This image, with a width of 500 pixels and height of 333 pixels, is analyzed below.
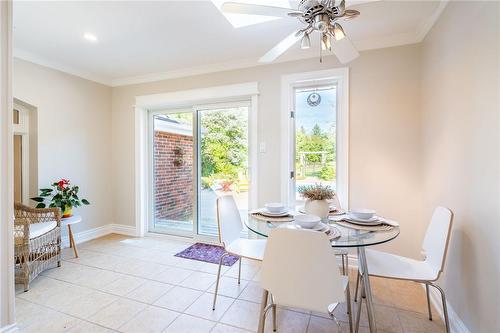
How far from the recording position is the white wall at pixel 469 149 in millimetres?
1281

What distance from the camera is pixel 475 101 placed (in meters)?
1.46

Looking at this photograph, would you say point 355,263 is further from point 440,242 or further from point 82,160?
point 82,160

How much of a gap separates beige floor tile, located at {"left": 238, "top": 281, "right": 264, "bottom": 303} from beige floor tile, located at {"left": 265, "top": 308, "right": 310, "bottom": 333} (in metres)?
0.23

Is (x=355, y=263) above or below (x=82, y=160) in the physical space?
below

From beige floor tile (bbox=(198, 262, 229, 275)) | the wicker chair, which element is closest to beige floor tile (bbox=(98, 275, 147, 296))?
beige floor tile (bbox=(198, 262, 229, 275))

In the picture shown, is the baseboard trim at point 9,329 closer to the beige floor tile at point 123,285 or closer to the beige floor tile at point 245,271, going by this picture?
the beige floor tile at point 123,285

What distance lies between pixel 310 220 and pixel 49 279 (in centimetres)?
266

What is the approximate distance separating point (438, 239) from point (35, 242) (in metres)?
3.42

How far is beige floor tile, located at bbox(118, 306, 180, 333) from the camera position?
166 cm

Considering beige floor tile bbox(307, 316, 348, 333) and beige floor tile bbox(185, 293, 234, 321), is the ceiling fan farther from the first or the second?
beige floor tile bbox(185, 293, 234, 321)

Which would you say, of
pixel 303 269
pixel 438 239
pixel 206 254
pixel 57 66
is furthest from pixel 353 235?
pixel 57 66

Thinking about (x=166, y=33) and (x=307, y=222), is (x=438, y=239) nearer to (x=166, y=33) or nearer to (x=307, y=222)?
(x=307, y=222)

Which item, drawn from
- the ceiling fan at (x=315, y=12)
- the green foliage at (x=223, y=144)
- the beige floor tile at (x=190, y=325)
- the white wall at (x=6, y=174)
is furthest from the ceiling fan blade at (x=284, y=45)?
the beige floor tile at (x=190, y=325)

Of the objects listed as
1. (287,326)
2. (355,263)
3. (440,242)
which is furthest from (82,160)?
(440,242)
